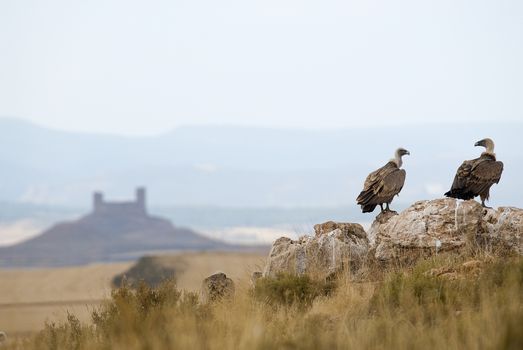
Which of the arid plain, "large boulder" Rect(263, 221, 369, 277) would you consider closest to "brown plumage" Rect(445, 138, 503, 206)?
"large boulder" Rect(263, 221, 369, 277)

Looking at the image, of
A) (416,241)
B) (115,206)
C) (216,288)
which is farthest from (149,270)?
(115,206)

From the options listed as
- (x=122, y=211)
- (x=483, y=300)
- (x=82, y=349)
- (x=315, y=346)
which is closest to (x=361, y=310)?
(x=483, y=300)

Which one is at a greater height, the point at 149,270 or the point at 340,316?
the point at 340,316

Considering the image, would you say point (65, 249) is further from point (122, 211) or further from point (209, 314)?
point (209, 314)

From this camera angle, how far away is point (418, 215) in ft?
53.4

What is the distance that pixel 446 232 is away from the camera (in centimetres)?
1609

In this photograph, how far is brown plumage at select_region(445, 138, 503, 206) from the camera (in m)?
17.2

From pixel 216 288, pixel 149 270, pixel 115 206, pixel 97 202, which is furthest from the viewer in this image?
pixel 97 202

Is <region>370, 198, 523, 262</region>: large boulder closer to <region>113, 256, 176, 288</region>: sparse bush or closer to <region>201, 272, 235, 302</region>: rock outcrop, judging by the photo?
<region>201, 272, 235, 302</region>: rock outcrop

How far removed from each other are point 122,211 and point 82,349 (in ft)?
606

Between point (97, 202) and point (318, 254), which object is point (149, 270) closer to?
point (318, 254)

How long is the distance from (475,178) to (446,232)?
58.9 inches

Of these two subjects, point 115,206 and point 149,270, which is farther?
point 115,206

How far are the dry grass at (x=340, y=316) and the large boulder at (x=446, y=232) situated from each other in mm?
394
